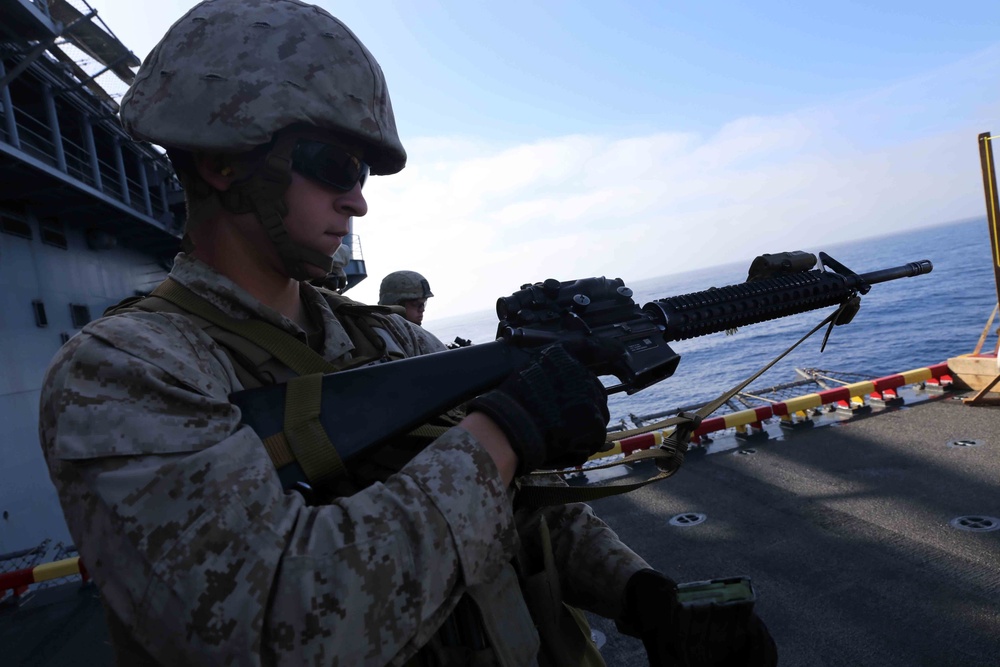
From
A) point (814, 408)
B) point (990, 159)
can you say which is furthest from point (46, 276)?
point (990, 159)

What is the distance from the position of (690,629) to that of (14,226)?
10.7m

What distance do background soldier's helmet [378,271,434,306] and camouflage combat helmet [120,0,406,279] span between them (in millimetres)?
6121

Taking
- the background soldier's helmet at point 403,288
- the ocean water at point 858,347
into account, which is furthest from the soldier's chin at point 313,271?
the ocean water at point 858,347

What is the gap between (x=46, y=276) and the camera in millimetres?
9383

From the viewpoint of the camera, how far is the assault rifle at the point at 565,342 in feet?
4.41

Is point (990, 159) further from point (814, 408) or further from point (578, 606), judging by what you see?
point (578, 606)

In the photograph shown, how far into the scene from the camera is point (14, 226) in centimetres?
881

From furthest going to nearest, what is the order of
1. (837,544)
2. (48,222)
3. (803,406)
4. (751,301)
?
(48,222) < (803,406) < (837,544) < (751,301)

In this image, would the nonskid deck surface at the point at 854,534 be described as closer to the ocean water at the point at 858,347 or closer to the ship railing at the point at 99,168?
the ship railing at the point at 99,168

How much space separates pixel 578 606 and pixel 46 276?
10624 millimetres

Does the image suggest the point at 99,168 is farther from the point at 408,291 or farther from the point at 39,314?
the point at 408,291

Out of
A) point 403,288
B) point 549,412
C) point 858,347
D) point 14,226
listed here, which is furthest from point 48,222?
point 858,347

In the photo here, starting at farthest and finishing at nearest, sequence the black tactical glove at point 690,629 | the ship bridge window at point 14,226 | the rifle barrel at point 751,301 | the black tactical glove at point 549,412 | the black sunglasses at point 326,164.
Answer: the ship bridge window at point 14,226
the rifle barrel at point 751,301
the black tactical glove at point 690,629
the black sunglasses at point 326,164
the black tactical glove at point 549,412

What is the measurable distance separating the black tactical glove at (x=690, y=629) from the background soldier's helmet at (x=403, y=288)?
20.5 ft
